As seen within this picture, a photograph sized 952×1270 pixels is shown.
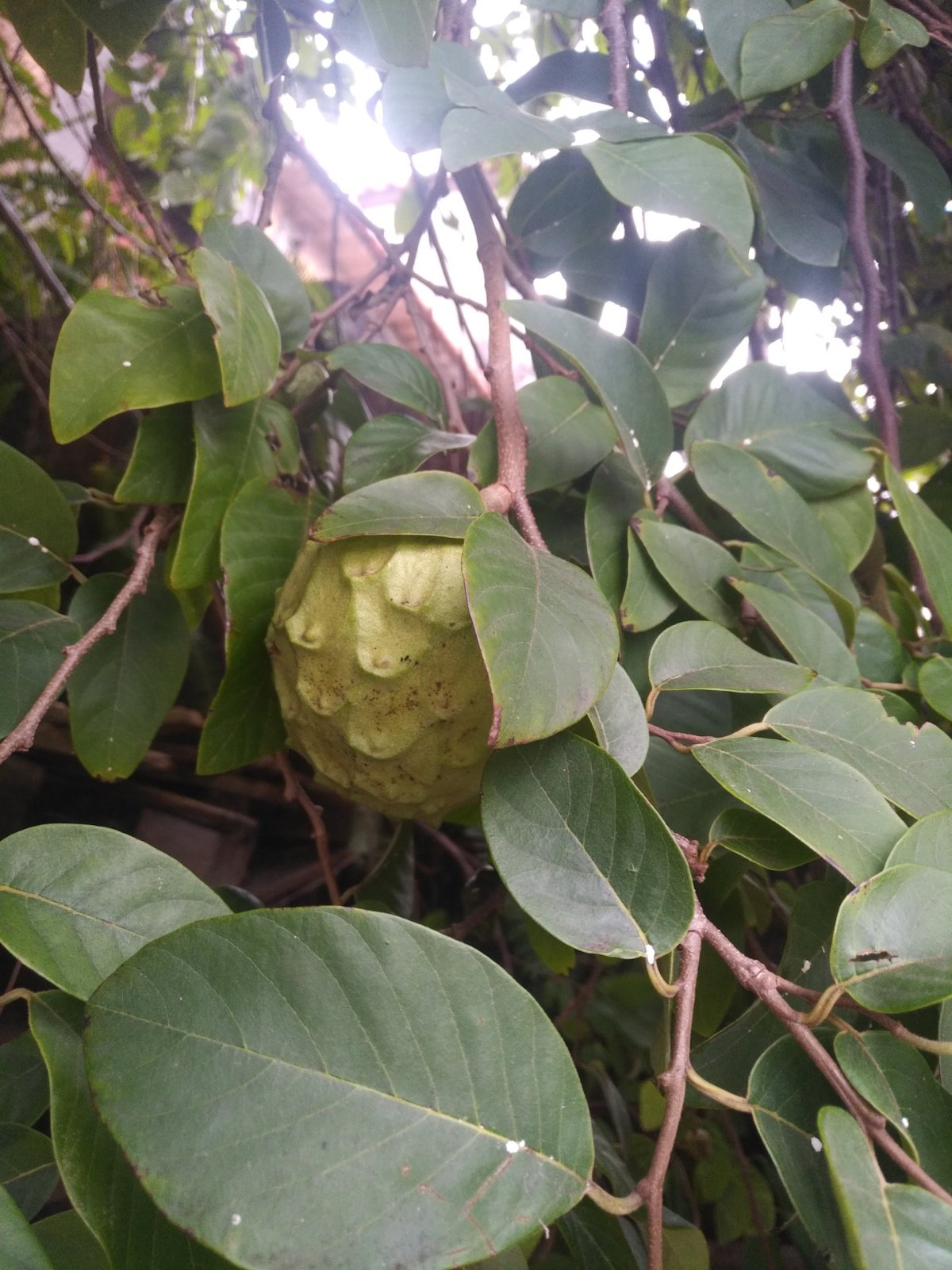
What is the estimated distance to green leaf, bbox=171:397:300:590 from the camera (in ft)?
2.32

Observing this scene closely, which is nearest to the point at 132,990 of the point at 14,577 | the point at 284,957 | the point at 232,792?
the point at 284,957

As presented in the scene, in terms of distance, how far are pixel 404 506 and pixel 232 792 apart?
837 mm

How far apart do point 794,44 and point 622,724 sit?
24.9 inches

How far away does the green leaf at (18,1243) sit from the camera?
34 cm

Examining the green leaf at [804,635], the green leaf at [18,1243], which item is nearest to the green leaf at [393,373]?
the green leaf at [804,635]

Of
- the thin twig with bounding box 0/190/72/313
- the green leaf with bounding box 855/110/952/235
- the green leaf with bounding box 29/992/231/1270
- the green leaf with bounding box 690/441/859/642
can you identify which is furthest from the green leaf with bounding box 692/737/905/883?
the thin twig with bounding box 0/190/72/313

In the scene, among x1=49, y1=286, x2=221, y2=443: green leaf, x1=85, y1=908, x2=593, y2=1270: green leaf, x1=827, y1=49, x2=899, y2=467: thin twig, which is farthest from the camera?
x1=827, y1=49, x2=899, y2=467: thin twig

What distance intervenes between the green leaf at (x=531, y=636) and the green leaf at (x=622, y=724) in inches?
1.2

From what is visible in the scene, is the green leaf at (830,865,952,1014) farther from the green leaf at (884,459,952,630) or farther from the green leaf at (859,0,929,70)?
→ the green leaf at (859,0,929,70)

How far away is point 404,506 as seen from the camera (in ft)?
1.84

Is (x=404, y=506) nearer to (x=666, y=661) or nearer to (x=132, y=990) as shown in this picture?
(x=666, y=661)

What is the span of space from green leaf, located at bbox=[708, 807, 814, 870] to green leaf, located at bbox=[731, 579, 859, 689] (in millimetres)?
184

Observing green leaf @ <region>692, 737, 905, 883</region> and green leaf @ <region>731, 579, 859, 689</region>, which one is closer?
green leaf @ <region>692, 737, 905, 883</region>

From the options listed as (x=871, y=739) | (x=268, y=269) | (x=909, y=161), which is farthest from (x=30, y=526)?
(x=909, y=161)
